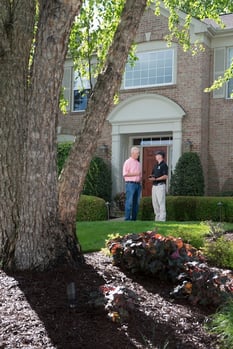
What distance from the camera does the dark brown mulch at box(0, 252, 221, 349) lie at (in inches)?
121

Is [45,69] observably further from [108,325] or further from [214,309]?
[214,309]

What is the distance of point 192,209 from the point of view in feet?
43.3

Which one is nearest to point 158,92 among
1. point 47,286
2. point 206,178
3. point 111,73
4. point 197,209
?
point 206,178

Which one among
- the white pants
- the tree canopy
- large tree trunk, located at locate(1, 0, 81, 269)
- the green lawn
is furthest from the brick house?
large tree trunk, located at locate(1, 0, 81, 269)

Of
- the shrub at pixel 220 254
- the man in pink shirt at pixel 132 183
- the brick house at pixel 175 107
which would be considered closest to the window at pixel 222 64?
the brick house at pixel 175 107

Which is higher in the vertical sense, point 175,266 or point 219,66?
point 219,66

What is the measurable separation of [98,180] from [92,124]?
36.9 ft

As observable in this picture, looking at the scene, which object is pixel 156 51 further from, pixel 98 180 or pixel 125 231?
pixel 125 231

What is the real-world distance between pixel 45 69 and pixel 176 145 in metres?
11.3

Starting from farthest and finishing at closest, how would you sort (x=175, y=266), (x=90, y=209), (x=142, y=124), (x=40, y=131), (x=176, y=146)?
(x=142, y=124) < (x=176, y=146) < (x=90, y=209) < (x=175, y=266) < (x=40, y=131)

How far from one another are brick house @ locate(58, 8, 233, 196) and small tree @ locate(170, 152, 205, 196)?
0.51 metres

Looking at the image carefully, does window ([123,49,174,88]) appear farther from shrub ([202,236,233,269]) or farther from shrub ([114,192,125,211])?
shrub ([202,236,233,269])

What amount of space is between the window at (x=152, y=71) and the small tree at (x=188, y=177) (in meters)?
2.83

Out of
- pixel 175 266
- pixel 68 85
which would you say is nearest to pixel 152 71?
pixel 68 85
